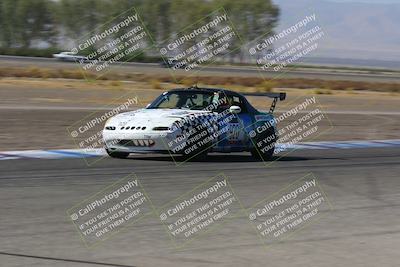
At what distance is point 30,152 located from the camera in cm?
1470

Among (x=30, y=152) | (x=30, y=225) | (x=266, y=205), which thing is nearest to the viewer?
(x=30, y=225)

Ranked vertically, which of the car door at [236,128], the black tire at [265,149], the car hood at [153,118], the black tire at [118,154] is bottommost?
the black tire at [265,149]

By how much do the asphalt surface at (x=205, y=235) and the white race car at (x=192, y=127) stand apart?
1.02ft

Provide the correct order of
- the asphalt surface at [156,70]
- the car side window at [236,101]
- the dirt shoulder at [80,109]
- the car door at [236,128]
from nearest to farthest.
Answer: the car door at [236,128] → the car side window at [236,101] → the dirt shoulder at [80,109] → the asphalt surface at [156,70]

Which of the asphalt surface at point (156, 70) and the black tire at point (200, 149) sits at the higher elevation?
the asphalt surface at point (156, 70)

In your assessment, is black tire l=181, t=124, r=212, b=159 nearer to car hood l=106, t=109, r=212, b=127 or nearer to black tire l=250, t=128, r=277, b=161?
car hood l=106, t=109, r=212, b=127

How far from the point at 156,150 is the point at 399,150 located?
24.4ft

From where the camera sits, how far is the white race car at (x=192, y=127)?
1340 centimetres

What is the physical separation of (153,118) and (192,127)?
64 cm

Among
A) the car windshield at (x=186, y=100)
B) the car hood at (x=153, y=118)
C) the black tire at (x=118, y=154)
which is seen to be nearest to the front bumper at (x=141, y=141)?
the car hood at (x=153, y=118)

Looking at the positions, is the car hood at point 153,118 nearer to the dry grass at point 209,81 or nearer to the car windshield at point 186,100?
the car windshield at point 186,100

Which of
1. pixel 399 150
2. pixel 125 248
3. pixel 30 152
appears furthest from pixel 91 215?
pixel 399 150

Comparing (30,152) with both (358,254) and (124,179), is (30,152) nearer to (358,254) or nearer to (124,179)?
(124,179)

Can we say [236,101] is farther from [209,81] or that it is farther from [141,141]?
[209,81]
